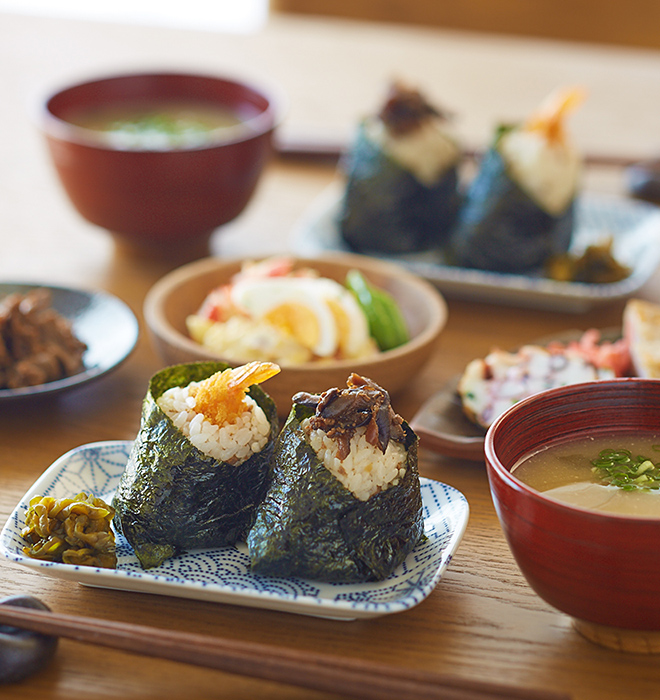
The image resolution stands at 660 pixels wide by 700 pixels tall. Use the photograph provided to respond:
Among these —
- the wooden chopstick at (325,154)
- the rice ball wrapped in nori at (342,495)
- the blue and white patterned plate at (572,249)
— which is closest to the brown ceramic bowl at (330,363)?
the blue and white patterned plate at (572,249)

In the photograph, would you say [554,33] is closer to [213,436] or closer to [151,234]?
[151,234]

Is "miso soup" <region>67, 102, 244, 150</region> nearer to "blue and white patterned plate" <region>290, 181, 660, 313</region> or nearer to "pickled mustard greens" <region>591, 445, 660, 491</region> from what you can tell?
"blue and white patterned plate" <region>290, 181, 660, 313</region>

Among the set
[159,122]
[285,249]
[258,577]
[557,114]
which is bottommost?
[285,249]

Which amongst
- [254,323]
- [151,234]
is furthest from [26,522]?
[151,234]

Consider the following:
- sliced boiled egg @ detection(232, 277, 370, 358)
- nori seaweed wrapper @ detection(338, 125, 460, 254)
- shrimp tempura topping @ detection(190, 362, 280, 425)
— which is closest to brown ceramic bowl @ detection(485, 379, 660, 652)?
shrimp tempura topping @ detection(190, 362, 280, 425)

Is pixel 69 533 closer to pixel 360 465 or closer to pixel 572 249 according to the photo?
pixel 360 465

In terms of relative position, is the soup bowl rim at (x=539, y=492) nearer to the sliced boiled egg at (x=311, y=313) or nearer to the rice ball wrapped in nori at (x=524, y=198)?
the sliced boiled egg at (x=311, y=313)

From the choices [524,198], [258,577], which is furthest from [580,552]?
[524,198]
